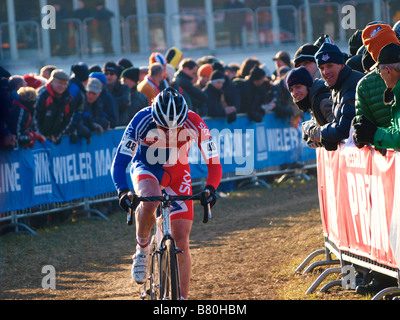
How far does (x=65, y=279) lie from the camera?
937 cm

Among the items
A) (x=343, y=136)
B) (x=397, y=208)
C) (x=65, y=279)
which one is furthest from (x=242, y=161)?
(x=397, y=208)

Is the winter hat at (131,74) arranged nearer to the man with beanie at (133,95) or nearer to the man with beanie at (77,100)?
the man with beanie at (133,95)

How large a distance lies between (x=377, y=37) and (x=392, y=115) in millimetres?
1028

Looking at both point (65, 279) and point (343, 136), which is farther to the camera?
point (65, 279)

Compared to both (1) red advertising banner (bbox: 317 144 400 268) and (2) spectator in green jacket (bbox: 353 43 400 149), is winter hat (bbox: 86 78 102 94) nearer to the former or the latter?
(1) red advertising banner (bbox: 317 144 400 268)

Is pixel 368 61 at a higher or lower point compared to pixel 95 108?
higher

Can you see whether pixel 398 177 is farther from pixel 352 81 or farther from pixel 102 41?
pixel 102 41

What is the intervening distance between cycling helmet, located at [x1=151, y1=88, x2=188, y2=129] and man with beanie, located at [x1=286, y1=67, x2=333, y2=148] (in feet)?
6.87

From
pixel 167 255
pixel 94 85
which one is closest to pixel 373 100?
pixel 167 255

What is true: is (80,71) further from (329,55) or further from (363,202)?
(363,202)

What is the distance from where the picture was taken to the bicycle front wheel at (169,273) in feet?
19.7

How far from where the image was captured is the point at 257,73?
16.1 m

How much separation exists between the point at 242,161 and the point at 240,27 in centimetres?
712

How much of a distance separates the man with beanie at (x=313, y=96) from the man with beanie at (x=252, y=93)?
25.7 ft
